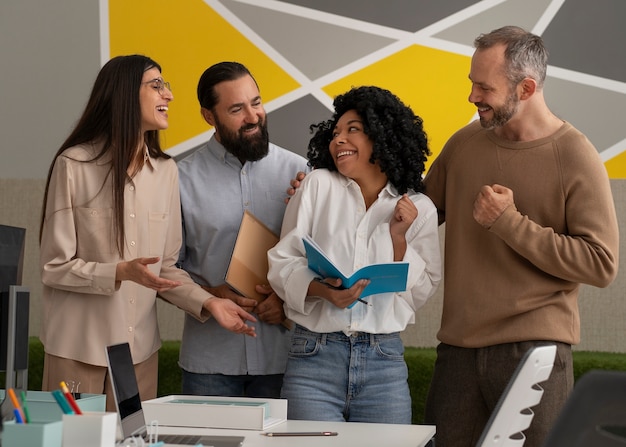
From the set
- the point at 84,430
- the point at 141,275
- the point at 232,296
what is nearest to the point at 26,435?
the point at 84,430

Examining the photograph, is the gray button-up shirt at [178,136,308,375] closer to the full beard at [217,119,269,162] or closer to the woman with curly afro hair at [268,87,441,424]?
the full beard at [217,119,269,162]

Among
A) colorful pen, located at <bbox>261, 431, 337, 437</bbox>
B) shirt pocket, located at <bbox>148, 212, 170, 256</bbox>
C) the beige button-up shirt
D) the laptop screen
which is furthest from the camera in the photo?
shirt pocket, located at <bbox>148, 212, 170, 256</bbox>

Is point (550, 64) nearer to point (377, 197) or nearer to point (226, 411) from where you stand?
point (377, 197)

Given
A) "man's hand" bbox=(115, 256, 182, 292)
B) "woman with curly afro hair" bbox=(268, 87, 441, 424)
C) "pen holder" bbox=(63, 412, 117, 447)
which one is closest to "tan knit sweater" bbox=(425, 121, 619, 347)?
"woman with curly afro hair" bbox=(268, 87, 441, 424)

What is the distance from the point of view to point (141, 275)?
104 inches

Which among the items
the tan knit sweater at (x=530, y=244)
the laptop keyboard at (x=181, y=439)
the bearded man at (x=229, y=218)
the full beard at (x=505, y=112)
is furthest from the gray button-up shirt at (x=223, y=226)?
the laptop keyboard at (x=181, y=439)

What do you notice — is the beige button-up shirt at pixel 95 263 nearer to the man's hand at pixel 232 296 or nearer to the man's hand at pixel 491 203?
the man's hand at pixel 232 296

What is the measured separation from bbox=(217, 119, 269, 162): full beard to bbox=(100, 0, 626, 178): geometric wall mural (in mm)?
1125

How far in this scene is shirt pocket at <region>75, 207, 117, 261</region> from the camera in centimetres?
279

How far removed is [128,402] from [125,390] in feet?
0.10

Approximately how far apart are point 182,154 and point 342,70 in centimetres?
88

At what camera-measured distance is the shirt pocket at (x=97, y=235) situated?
2789 millimetres

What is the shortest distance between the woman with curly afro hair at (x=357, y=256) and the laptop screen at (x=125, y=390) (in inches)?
27.6

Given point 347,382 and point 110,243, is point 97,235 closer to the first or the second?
point 110,243
